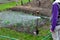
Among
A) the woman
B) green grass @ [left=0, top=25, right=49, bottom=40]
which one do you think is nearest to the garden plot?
green grass @ [left=0, top=25, right=49, bottom=40]

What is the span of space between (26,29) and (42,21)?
3.27 ft

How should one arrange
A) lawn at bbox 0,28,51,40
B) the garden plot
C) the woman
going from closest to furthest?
the woman < lawn at bbox 0,28,51,40 < the garden plot

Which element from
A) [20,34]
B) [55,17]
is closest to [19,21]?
[20,34]

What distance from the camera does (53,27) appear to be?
5.88 m

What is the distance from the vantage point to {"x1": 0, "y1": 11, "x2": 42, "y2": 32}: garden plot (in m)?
9.30

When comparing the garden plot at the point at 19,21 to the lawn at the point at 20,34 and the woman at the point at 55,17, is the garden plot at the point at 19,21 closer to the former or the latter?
the lawn at the point at 20,34

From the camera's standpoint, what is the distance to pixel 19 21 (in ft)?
33.1

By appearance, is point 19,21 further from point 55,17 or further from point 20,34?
point 55,17

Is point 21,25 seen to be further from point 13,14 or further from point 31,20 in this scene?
point 13,14

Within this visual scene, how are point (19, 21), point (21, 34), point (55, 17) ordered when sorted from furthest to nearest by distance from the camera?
1. point (19, 21)
2. point (21, 34)
3. point (55, 17)

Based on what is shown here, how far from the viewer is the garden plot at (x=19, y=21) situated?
30.5ft

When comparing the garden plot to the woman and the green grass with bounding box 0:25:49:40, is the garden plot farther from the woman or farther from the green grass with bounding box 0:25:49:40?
the woman

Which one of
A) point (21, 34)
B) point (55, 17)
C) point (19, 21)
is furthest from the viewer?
point (19, 21)

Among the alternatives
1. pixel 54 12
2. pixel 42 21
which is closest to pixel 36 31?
pixel 42 21
